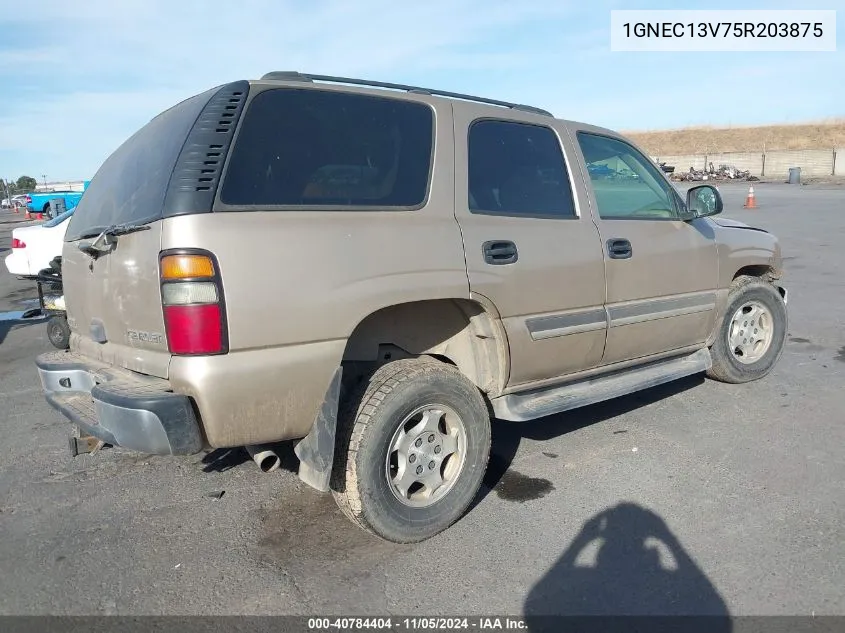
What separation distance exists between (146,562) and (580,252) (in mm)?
2655

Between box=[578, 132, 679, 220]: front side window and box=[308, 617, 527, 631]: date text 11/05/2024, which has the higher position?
box=[578, 132, 679, 220]: front side window

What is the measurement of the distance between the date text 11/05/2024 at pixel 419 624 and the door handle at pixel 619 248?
2.12m

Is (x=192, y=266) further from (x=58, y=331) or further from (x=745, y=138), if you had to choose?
(x=745, y=138)

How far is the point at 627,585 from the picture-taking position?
2672 millimetres

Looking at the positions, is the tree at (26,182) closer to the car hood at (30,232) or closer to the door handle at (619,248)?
the car hood at (30,232)

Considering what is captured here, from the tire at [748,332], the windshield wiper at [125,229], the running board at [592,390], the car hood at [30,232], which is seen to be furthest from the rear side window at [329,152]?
the car hood at [30,232]

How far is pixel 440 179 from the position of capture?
3145mm

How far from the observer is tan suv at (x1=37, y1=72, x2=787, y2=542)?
2.51 m

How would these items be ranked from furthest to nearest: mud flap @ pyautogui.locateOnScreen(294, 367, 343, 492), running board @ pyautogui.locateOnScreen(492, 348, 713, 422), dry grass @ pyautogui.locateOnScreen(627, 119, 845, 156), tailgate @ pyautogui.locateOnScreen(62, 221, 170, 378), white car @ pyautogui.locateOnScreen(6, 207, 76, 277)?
1. dry grass @ pyautogui.locateOnScreen(627, 119, 845, 156)
2. white car @ pyautogui.locateOnScreen(6, 207, 76, 277)
3. running board @ pyautogui.locateOnScreen(492, 348, 713, 422)
4. mud flap @ pyautogui.locateOnScreen(294, 367, 343, 492)
5. tailgate @ pyautogui.locateOnScreen(62, 221, 170, 378)

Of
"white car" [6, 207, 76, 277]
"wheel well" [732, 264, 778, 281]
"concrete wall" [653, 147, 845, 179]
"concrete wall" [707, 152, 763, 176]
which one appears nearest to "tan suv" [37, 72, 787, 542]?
"wheel well" [732, 264, 778, 281]

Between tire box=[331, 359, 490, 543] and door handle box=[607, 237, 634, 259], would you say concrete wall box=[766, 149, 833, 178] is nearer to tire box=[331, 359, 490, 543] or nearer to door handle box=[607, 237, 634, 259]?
door handle box=[607, 237, 634, 259]

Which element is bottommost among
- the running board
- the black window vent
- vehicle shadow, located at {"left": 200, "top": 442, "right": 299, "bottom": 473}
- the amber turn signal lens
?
vehicle shadow, located at {"left": 200, "top": 442, "right": 299, "bottom": 473}

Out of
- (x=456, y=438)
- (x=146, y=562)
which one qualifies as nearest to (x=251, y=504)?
(x=146, y=562)

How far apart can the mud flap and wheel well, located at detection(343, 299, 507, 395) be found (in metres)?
0.43
